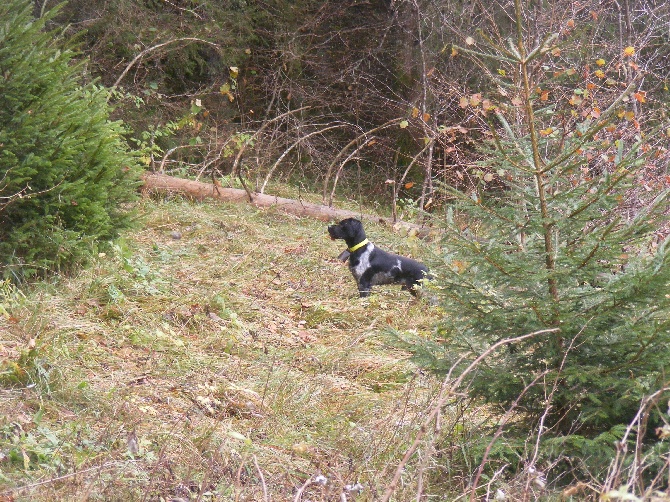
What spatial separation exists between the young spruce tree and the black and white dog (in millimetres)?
3951

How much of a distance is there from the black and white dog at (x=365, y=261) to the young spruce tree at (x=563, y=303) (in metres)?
3.95

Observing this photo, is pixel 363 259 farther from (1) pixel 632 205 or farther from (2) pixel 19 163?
(2) pixel 19 163

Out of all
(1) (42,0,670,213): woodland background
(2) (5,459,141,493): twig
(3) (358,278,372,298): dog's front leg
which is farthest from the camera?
(1) (42,0,670,213): woodland background

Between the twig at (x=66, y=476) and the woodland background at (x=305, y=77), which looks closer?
the twig at (x=66, y=476)

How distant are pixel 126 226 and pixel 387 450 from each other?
4161mm

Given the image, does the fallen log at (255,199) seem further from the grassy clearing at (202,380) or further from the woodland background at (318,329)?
the grassy clearing at (202,380)

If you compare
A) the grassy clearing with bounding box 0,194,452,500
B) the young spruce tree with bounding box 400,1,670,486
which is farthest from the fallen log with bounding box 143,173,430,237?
the young spruce tree with bounding box 400,1,670,486

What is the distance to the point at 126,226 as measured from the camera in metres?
7.53

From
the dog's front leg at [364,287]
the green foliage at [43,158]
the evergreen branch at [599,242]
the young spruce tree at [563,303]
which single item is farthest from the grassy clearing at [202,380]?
the evergreen branch at [599,242]

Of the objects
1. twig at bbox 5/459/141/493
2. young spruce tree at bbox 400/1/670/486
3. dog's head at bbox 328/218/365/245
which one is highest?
young spruce tree at bbox 400/1/670/486

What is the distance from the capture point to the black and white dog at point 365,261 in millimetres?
8438

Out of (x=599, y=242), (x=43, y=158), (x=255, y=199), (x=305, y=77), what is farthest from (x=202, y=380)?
(x=305, y=77)

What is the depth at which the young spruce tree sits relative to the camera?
390 centimetres

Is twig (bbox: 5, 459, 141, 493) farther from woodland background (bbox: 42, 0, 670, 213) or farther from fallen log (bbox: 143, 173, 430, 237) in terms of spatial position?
woodland background (bbox: 42, 0, 670, 213)
